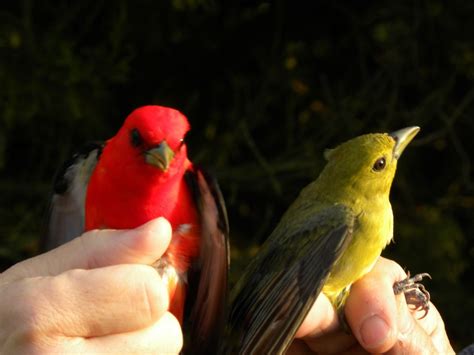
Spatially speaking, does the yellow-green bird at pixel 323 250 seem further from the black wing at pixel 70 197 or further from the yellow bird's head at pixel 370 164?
the black wing at pixel 70 197

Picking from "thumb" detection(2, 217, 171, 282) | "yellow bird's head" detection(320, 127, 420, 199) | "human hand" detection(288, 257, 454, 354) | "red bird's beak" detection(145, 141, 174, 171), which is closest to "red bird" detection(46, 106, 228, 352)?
"red bird's beak" detection(145, 141, 174, 171)

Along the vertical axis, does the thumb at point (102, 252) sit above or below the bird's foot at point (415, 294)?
above

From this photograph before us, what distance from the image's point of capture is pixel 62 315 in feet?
5.79

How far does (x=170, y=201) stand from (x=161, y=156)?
21 cm

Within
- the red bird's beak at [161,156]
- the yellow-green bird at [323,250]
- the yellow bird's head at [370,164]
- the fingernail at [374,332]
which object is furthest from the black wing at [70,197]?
the fingernail at [374,332]

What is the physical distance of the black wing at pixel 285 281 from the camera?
256cm

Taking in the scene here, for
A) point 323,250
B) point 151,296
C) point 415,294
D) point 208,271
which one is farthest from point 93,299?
point 415,294

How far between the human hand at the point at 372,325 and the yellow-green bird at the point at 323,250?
0.09 meters

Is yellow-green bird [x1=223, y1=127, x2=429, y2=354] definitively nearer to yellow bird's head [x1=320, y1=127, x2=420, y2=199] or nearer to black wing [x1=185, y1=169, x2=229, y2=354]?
yellow bird's head [x1=320, y1=127, x2=420, y2=199]

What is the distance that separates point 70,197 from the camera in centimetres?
320

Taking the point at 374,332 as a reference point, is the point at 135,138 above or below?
above

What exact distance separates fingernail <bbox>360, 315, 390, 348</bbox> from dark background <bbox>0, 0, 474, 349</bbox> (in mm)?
2516

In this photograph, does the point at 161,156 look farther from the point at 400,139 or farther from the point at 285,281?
the point at 400,139

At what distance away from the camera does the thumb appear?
1930mm
